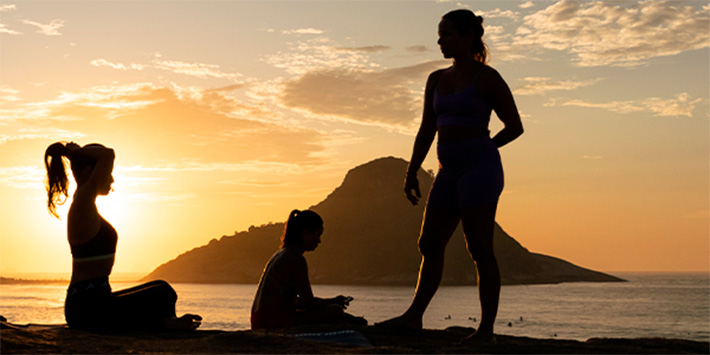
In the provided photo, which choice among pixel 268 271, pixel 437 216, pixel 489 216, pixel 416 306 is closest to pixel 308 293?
pixel 268 271

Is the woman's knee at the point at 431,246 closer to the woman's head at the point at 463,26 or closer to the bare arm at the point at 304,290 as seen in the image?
the bare arm at the point at 304,290

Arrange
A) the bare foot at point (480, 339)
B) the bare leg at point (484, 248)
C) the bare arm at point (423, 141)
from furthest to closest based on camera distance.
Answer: the bare arm at point (423, 141) → the bare leg at point (484, 248) → the bare foot at point (480, 339)

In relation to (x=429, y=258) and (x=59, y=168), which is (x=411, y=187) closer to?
(x=429, y=258)

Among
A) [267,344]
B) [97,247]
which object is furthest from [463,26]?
[97,247]

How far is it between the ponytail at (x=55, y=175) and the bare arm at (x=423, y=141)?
279 centimetres

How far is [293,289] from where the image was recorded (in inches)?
240

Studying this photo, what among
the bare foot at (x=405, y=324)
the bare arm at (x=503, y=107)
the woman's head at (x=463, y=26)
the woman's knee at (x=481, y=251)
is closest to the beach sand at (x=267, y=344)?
the bare foot at (x=405, y=324)

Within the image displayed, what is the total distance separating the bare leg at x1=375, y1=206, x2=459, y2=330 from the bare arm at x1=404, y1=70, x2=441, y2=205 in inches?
11.3

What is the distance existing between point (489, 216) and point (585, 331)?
9025 centimetres

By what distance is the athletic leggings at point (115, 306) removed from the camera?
526 centimetres

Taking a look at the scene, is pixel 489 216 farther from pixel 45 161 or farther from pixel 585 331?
pixel 585 331

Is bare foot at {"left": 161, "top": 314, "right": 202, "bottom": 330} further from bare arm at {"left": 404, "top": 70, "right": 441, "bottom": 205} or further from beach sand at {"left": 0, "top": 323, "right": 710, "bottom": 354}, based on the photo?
bare arm at {"left": 404, "top": 70, "right": 441, "bottom": 205}

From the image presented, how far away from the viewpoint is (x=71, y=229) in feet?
17.0

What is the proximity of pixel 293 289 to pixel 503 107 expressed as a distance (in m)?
2.39
